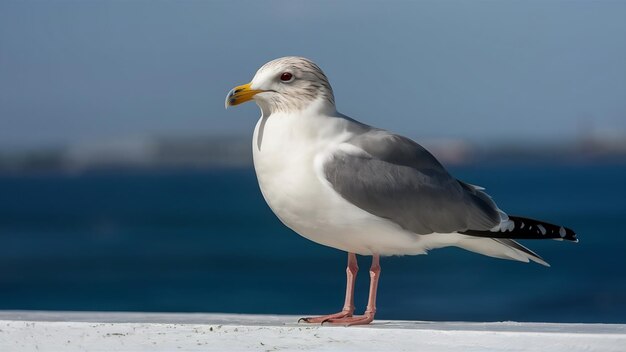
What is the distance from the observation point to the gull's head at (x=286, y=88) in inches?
151

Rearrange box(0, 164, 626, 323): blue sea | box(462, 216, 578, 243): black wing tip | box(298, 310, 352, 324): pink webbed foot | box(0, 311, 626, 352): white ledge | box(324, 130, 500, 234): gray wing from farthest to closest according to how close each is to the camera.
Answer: box(0, 164, 626, 323): blue sea, box(462, 216, 578, 243): black wing tip, box(324, 130, 500, 234): gray wing, box(298, 310, 352, 324): pink webbed foot, box(0, 311, 626, 352): white ledge

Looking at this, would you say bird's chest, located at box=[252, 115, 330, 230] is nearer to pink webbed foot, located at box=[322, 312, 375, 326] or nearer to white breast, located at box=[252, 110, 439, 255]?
white breast, located at box=[252, 110, 439, 255]

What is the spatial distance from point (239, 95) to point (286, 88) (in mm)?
166

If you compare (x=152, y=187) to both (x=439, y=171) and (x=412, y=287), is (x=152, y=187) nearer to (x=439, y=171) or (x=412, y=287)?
(x=412, y=287)

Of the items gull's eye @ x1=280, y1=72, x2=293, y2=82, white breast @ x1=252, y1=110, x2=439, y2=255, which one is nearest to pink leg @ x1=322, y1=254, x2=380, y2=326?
white breast @ x1=252, y1=110, x2=439, y2=255

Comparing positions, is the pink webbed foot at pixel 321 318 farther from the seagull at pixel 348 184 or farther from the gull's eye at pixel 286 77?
the gull's eye at pixel 286 77

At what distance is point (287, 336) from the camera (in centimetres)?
339

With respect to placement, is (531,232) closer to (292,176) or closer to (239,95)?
(292,176)

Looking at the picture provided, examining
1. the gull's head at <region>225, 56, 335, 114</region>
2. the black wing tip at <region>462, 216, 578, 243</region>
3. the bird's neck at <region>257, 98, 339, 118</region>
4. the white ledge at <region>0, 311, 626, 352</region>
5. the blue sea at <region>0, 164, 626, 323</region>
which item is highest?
the gull's head at <region>225, 56, 335, 114</region>

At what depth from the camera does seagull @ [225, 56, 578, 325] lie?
3.74 metres

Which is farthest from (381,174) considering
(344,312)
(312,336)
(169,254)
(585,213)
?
(585,213)

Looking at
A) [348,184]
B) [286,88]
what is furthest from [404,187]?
[286,88]

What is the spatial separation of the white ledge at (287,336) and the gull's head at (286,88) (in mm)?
804

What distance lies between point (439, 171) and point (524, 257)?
46 cm
